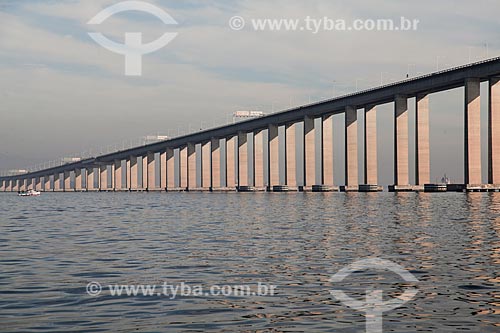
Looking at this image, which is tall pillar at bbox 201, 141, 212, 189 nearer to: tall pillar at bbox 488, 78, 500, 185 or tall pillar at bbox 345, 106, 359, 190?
tall pillar at bbox 345, 106, 359, 190

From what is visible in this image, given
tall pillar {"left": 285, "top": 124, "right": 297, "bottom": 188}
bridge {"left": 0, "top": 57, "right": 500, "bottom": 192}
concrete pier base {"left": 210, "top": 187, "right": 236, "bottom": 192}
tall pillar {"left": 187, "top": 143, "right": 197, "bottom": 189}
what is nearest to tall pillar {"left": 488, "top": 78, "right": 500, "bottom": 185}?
bridge {"left": 0, "top": 57, "right": 500, "bottom": 192}

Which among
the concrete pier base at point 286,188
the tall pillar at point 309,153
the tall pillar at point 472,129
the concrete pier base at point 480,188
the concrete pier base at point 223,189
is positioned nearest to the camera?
the concrete pier base at point 480,188

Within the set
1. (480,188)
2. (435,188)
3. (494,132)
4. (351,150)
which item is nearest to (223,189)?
(351,150)

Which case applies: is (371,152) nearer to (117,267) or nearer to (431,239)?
(431,239)

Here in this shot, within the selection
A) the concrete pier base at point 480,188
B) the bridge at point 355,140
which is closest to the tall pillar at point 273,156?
the bridge at point 355,140

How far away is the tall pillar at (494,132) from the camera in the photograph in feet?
332

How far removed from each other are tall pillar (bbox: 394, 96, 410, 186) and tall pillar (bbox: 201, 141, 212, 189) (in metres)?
77.4

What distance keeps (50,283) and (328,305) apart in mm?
6532

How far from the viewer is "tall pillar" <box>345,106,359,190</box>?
136 metres

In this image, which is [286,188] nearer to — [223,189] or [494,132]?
[223,189]

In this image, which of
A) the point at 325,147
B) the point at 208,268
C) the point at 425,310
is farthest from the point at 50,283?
the point at 325,147

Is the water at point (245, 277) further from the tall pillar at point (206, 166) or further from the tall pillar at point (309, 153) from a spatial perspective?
the tall pillar at point (206, 166)

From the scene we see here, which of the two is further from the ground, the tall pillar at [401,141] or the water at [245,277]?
the tall pillar at [401,141]

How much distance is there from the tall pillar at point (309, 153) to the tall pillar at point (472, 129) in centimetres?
4835
